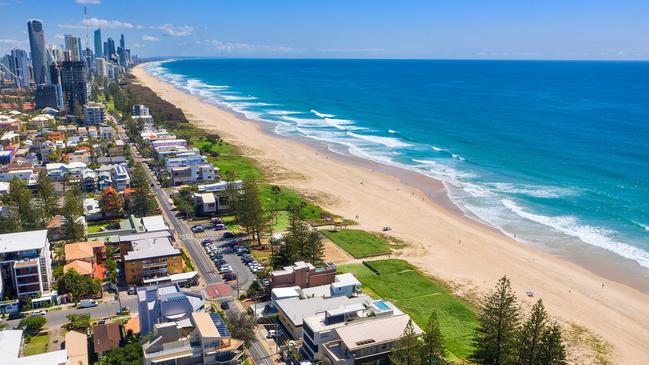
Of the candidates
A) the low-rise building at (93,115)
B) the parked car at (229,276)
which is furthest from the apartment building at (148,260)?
the low-rise building at (93,115)

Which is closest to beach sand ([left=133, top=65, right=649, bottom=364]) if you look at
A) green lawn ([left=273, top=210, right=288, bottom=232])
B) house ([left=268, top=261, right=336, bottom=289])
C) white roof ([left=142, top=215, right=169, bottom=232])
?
green lawn ([left=273, top=210, right=288, bottom=232])

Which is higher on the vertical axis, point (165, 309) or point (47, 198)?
point (165, 309)

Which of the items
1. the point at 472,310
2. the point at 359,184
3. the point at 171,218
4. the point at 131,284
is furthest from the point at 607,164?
the point at 131,284

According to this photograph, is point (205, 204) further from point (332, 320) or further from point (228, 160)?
point (332, 320)

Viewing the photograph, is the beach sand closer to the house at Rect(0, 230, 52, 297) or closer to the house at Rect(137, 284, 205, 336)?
the house at Rect(137, 284, 205, 336)

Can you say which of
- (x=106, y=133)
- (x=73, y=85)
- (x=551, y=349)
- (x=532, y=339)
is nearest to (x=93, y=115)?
(x=106, y=133)

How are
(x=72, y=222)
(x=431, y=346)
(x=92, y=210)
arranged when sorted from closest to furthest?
1. (x=431, y=346)
2. (x=72, y=222)
3. (x=92, y=210)
